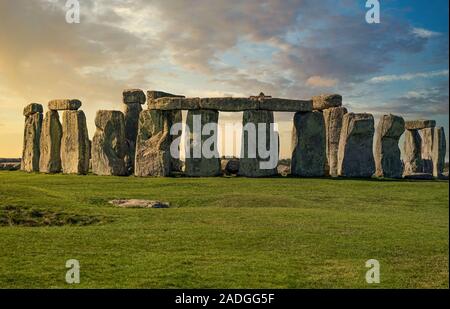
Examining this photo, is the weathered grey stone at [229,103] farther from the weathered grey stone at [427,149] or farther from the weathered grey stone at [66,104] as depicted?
the weathered grey stone at [427,149]

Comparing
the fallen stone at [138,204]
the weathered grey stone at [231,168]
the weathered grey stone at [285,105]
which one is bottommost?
the fallen stone at [138,204]

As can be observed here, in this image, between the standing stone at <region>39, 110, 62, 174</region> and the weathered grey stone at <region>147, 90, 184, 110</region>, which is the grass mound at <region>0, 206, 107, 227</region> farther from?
the standing stone at <region>39, 110, 62, 174</region>

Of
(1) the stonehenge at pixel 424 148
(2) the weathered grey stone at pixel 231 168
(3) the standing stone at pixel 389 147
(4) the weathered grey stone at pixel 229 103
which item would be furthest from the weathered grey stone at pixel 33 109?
(1) the stonehenge at pixel 424 148

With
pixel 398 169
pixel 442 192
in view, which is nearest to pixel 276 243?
pixel 442 192

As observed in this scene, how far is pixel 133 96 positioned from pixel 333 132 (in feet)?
43.0

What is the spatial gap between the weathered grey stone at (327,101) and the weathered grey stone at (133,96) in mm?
10985

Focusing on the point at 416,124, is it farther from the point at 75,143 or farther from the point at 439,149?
the point at 75,143

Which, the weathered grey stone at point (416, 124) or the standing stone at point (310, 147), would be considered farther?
the weathered grey stone at point (416, 124)

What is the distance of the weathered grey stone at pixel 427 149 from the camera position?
44.9 meters

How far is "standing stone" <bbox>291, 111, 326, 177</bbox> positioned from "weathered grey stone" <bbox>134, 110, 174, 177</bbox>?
7641 millimetres

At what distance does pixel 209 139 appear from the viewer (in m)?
32.0

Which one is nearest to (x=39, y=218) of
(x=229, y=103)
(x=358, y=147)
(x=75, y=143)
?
(x=229, y=103)

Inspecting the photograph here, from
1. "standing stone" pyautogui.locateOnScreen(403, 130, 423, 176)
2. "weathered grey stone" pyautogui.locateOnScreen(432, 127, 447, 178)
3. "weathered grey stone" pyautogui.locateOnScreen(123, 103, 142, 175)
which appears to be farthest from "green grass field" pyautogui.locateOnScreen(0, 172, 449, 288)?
"weathered grey stone" pyautogui.locateOnScreen(432, 127, 447, 178)

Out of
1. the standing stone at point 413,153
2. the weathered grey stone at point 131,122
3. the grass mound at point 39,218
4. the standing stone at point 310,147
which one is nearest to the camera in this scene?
the grass mound at point 39,218
